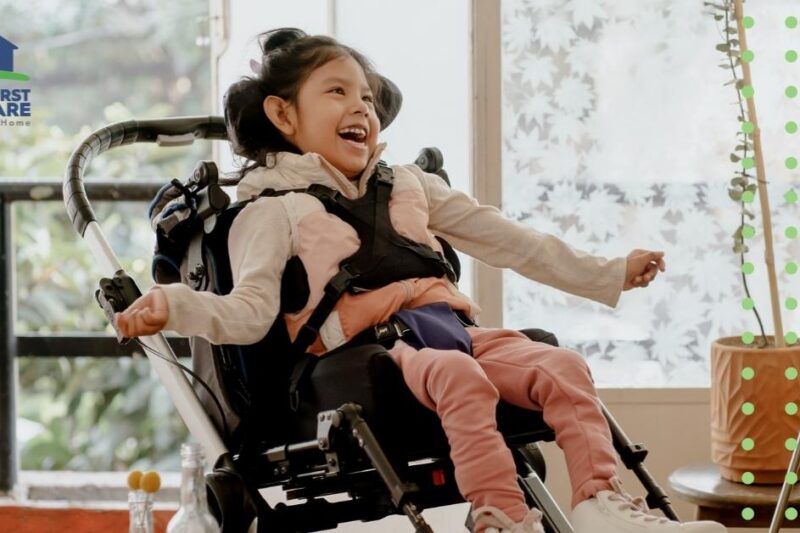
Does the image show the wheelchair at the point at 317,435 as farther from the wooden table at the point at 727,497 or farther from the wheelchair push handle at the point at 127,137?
the wooden table at the point at 727,497

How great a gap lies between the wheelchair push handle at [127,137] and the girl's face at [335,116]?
21 centimetres

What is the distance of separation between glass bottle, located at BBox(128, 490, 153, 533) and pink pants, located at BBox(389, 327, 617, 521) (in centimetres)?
48

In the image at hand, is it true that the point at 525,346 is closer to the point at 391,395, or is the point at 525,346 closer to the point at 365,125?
the point at 391,395

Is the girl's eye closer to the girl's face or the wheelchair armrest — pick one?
the girl's face

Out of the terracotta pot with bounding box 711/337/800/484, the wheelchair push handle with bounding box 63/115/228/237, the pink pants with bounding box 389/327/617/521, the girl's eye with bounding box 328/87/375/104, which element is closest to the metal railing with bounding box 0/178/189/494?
the wheelchair push handle with bounding box 63/115/228/237

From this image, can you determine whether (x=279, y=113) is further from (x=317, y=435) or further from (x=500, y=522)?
(x=500, y=522)

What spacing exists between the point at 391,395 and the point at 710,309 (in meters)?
1.40

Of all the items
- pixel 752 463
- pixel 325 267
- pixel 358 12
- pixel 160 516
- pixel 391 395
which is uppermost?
pixel 358 12

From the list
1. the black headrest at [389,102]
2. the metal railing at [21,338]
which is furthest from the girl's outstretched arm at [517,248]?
the metal railing at [21,338]

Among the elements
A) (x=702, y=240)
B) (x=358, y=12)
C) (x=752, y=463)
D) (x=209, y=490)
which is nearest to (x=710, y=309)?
(x=702, y=240)

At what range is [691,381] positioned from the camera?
3131 mm

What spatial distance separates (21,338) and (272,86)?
1.27 metres

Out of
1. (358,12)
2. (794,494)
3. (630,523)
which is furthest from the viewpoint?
(358,12)

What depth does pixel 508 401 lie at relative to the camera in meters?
2.03
